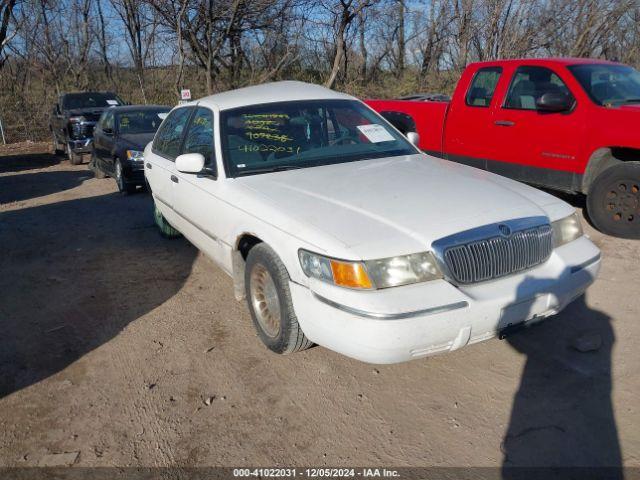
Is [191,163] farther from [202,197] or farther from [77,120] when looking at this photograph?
[77,120]

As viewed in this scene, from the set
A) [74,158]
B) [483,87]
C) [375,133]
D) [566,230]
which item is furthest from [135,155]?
[566,230]

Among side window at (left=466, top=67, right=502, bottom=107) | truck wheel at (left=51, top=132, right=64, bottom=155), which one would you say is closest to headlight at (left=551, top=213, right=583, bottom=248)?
side window at (left=466, top=67, right=502, bottom=107)

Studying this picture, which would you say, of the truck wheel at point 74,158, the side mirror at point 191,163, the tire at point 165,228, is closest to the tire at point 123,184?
the tire at point 165,228

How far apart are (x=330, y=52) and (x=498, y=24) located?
7173 millimetres

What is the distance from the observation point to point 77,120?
13.2 meters

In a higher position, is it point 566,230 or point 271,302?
point 566,230

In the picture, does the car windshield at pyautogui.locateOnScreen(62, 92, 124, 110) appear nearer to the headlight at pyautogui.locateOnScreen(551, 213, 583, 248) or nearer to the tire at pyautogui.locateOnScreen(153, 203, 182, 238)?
the tire at pyautogui.locateOnScreen(153, 203, 182, 238)

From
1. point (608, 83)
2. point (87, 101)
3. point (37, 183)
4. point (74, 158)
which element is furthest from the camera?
point (87, 101)

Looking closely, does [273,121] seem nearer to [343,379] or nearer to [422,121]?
[343,379]

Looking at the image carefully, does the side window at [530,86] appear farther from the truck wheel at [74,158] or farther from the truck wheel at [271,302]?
the truck wheel at [74,158]

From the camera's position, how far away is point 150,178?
231 inches

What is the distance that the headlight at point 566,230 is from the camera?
131 inches

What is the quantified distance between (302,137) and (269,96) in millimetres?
526

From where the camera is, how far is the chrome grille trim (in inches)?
112
